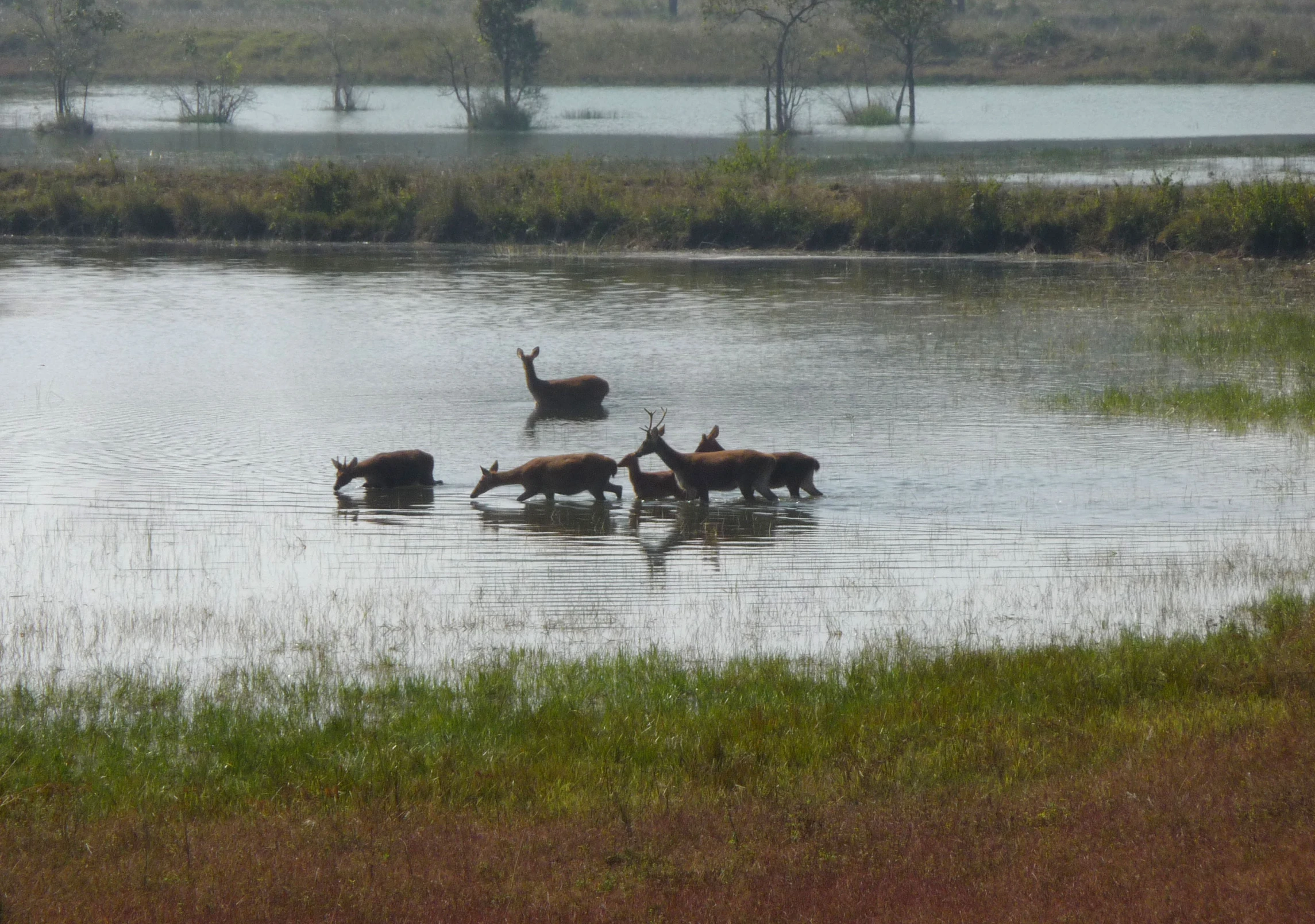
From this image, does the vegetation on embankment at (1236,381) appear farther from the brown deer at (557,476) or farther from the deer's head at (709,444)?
the brown deer at (557,476)

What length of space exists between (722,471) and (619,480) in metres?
2.26

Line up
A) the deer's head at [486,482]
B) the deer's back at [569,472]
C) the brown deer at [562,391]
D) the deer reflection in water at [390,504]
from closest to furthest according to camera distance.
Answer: the deer reflection in water at [390,504] < the deer's back at [569,472] < the deer's head at [486,482] < the brown deer at [562,391]

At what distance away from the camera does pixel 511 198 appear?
116 feet

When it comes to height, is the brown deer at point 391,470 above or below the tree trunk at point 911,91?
below

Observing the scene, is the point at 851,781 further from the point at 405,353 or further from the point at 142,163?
the point at 142,163

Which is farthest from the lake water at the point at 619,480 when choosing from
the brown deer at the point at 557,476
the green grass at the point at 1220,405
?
the green grass at the point at 1220,405

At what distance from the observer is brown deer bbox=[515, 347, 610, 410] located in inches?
688

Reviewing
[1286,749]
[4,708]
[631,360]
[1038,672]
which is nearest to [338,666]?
[4,708]

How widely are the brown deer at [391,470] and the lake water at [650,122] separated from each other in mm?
31494

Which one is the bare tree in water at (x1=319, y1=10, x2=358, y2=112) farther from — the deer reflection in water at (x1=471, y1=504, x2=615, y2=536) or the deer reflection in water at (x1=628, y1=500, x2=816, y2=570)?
the deer reflection in water at (x1=628, y1=500, x2=816, y2=570)

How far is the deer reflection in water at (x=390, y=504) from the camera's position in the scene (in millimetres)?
13336

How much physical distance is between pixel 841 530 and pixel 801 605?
6.75ft

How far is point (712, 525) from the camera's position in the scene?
43.2 ft

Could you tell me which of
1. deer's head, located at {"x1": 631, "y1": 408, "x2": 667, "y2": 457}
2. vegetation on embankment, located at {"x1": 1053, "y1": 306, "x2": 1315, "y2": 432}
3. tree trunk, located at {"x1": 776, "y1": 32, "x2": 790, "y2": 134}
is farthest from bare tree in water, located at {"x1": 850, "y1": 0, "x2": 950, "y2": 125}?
deer's head, located at {"x1": 631, "y1": 408, "x2": 667, "y2": 457}
